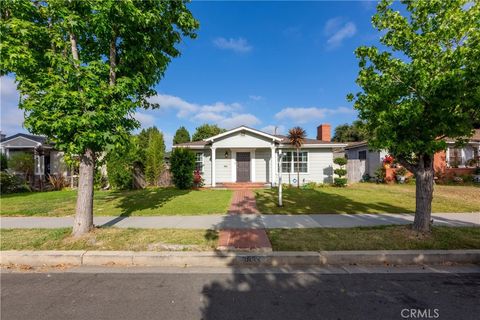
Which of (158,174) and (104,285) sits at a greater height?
(158,174)

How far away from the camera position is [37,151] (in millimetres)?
17938

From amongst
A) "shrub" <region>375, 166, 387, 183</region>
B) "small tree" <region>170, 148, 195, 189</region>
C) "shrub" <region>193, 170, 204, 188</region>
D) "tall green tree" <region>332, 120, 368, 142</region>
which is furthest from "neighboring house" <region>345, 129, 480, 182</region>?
"tall green tree" <region>332, 120, 368, 142</region>

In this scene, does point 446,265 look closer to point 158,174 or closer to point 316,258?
point 316,258

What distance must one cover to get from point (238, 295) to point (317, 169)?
15.3 metres

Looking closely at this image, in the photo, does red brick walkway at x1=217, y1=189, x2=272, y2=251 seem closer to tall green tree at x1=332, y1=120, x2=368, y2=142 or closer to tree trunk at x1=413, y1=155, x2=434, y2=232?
tree trunk at x1=413, y1=155, x2=434, y2=232

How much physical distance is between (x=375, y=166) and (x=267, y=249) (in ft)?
58.7

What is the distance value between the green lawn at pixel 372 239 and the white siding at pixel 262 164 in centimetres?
1123

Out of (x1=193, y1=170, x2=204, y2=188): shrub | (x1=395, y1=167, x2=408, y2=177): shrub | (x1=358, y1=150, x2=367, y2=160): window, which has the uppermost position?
(x1=358, y1=150, x2=367, y2=160): window

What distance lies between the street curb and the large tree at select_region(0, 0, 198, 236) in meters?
1.06

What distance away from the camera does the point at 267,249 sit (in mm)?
4852

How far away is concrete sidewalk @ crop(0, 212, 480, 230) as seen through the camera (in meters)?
6.67

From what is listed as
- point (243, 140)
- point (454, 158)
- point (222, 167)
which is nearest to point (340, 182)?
point (243, 140)

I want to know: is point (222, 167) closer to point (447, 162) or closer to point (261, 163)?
point (261, 163)

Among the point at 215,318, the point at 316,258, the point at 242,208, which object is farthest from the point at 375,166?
the point at 215,318
